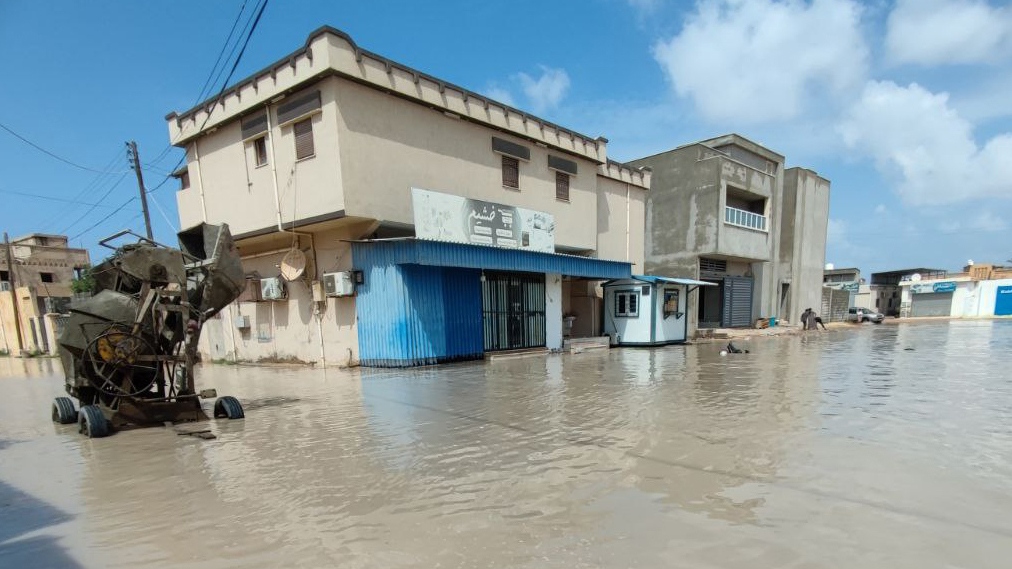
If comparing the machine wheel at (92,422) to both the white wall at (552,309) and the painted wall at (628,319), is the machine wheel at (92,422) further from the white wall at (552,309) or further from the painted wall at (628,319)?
the painted wall at (628,319)

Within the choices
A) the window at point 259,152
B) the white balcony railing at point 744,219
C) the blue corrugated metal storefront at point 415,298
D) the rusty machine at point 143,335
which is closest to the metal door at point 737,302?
the white balcony railing at point 744,219

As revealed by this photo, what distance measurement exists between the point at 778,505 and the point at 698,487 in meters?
0.59

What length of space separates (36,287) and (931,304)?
78.4 metres

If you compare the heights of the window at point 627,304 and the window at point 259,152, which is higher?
the window at point 259,152

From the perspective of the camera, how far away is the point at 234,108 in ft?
39.9

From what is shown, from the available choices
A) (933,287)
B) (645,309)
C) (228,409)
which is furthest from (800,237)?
(228,409)

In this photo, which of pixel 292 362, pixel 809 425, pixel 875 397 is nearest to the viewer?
pixel 809 425

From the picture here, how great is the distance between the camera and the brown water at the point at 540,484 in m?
2.71

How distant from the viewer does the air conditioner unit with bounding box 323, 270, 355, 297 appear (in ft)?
37.3

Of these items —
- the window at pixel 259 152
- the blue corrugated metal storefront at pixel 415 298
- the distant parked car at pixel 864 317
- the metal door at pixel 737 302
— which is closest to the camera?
the blue corrugated metal storefront at pixel 415 298

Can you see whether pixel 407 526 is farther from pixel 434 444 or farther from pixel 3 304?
pixel 3 304

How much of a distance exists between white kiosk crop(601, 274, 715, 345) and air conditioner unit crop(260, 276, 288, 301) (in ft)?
39.8

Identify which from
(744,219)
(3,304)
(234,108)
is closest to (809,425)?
(234,108)

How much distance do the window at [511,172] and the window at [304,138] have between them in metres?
6.25
